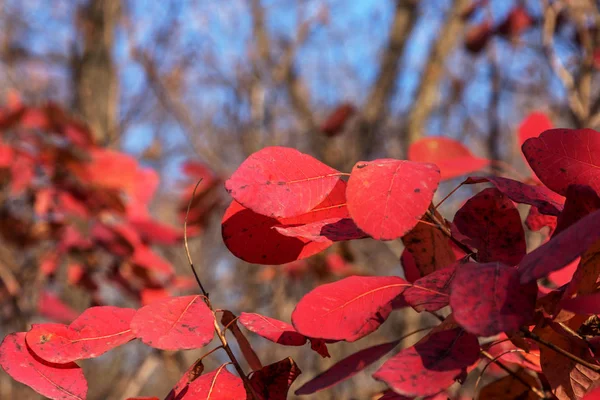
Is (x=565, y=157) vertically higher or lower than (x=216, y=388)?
higher

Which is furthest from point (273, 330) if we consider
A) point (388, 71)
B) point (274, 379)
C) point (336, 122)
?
point (388, 71)

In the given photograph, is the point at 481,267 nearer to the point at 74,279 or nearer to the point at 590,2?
the point at 74,279

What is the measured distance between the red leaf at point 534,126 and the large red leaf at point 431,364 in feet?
1.31

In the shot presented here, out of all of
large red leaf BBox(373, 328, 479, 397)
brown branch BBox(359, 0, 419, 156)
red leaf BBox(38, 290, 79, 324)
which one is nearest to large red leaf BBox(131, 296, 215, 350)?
large red leaf BBox(373, 328, 479, 397)

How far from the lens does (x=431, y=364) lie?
334 mm

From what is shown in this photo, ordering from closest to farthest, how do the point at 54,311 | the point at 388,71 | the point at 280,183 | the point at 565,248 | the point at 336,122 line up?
the point at 565,248 → the point at 280,183 → the point at 54,311 → the point at 336,122 → the point at 388,71

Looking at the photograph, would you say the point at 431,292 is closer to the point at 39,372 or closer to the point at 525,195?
the point at 525,195

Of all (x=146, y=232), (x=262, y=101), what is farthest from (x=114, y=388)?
(x=146, y=232)

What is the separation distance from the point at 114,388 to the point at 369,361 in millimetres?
2282

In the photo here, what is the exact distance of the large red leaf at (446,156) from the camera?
2.19 ft

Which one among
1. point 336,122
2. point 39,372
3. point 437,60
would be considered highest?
point 39,372

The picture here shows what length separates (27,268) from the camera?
1.61 m

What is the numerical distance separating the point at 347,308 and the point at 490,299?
0.09m

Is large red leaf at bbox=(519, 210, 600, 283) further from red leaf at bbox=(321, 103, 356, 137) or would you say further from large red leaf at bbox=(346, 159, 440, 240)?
red leaf at bbox=(321, 103, 356, 137)
